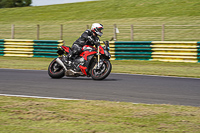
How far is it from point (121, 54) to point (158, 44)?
1.82m

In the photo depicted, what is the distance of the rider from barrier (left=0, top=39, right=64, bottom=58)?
8454mm

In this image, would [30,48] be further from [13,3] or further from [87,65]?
[13,3]

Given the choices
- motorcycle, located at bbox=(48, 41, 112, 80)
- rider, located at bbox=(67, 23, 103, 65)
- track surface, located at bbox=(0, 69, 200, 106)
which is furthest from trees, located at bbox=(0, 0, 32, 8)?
rider, located at bbox=(67, 23, 103, 65)

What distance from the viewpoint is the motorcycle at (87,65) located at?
1023 centimetres

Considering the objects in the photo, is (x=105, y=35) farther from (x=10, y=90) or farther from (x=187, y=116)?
(x=187, y=116)

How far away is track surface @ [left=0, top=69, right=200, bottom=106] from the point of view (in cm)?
771

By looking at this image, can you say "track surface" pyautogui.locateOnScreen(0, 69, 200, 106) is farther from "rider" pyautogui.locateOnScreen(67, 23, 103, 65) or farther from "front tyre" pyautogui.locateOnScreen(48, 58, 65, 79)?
"rider" pyautogui.locateOnScreen(67, 23, 103, 65)

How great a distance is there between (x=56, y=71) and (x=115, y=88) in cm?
256

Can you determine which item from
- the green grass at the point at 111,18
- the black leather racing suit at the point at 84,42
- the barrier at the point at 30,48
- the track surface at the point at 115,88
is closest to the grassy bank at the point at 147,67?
the track surface at the point at 115,88

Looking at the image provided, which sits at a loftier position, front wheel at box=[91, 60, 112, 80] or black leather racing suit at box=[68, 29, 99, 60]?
black leather racing suit at box=[68, 29, 99, 60]

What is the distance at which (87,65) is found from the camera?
10523mm

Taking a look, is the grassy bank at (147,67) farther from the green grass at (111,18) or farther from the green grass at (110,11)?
the green grass at (110,11)

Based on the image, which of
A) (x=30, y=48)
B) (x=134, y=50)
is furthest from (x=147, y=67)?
(x=30, y=48)

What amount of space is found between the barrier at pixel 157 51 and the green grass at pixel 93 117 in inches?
397
